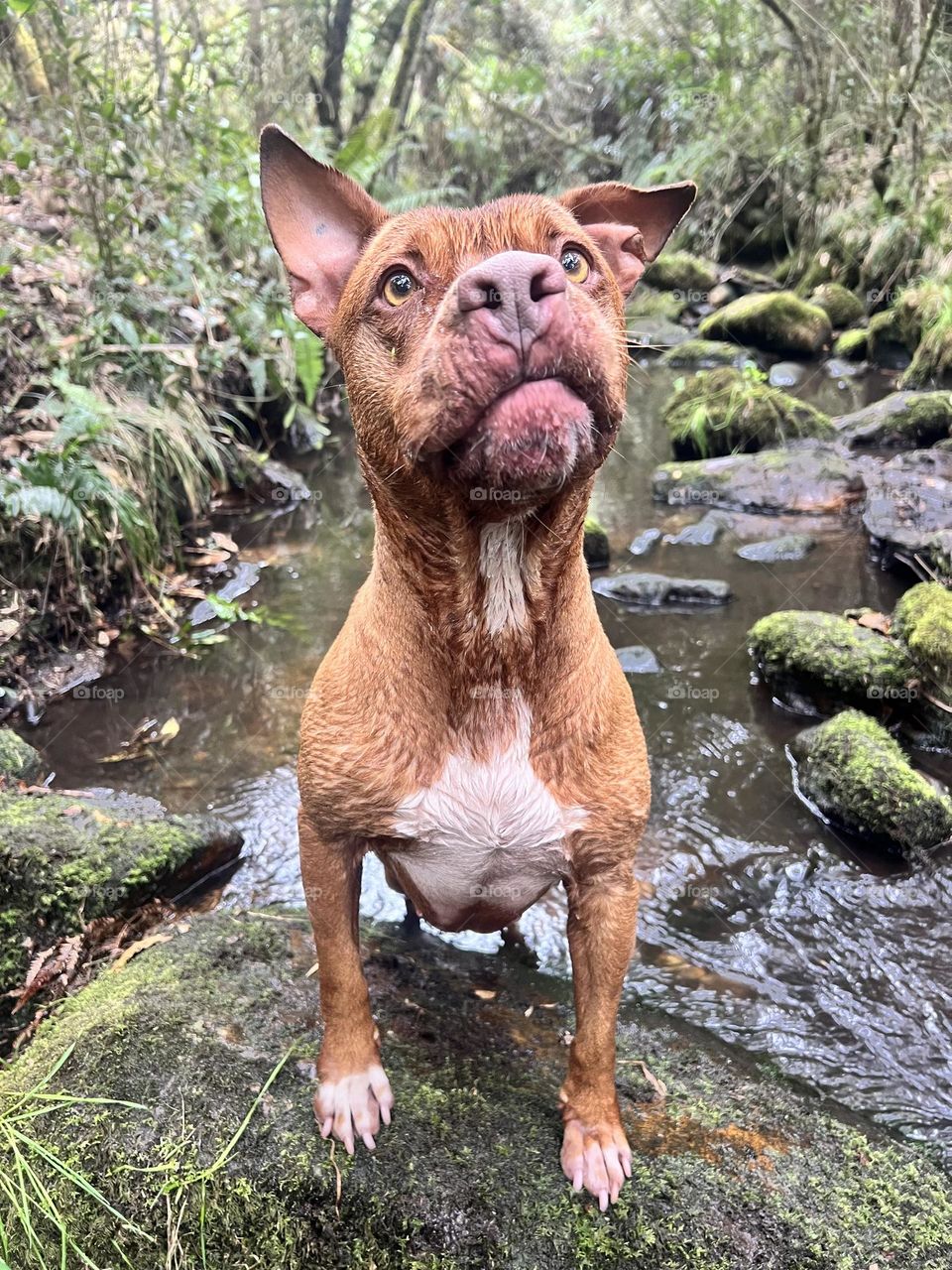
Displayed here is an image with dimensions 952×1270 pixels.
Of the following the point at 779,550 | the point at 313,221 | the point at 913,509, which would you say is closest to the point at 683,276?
the point at 913,509

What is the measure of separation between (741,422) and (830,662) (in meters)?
5.09

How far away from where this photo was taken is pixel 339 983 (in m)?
2.33

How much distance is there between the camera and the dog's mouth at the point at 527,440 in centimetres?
165

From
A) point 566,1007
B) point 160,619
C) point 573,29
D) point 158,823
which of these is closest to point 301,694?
point 160,619

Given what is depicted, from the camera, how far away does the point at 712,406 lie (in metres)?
9.76

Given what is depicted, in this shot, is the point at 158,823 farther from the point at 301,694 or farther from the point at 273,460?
the point at 273,460

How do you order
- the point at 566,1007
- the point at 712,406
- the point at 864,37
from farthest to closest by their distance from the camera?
1. the point at 864,37
2. the point at 712,406
3. the point at 566,1007

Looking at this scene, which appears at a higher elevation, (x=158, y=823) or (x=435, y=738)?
(x=435, y=738)

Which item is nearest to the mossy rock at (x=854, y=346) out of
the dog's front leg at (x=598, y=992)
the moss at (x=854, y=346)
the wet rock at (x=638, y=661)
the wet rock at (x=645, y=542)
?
the moss at (x=854, y=346)

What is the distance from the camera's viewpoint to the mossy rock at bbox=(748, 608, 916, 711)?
16.7 feet

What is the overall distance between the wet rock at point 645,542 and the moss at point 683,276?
1029 cm

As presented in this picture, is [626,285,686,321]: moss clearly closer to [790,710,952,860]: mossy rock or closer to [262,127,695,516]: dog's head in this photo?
[790,710,952,860]: mossy rock

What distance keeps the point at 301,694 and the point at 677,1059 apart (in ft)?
11.3

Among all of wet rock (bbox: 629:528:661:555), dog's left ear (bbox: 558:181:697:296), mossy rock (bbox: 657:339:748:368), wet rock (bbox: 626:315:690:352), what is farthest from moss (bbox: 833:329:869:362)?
dog's left ear (bbox: 558:181:697:296)
